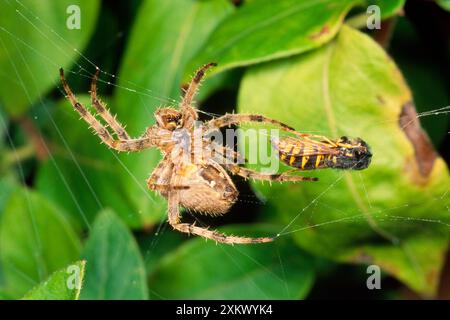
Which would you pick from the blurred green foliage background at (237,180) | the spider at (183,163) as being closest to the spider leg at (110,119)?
the spider at (183,163)

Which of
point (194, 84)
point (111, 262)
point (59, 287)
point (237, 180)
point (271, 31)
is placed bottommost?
point (59, 287)

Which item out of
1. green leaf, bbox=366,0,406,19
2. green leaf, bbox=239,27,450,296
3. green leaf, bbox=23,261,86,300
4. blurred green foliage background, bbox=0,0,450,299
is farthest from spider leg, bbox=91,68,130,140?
green leaf, bbox=366,0,406,19

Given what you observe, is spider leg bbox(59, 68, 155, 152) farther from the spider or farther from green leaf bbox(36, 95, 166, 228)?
green leaf bbox(36, 95, 166, 228)

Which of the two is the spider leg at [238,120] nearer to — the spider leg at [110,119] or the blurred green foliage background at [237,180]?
the blurred green foliage background at [237,180]

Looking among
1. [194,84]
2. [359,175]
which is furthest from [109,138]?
[359,175]

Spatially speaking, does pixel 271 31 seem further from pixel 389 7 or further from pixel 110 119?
pixel 110 119

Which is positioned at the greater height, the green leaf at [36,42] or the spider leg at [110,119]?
the green leaf at [36,42]
